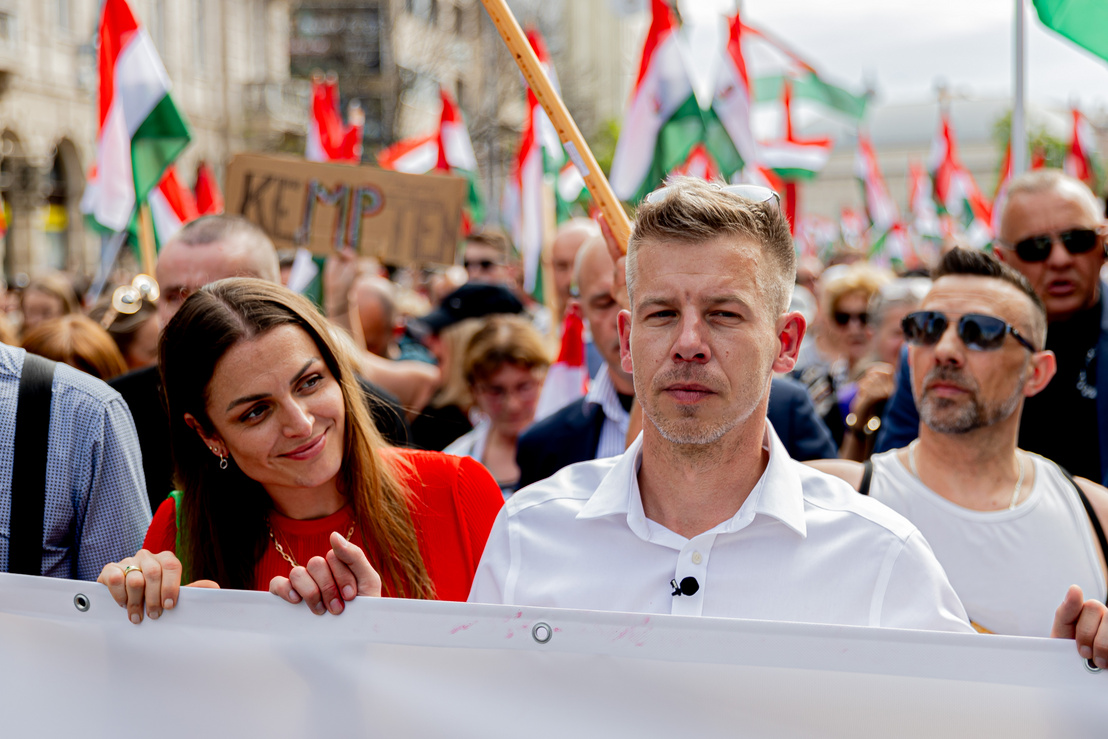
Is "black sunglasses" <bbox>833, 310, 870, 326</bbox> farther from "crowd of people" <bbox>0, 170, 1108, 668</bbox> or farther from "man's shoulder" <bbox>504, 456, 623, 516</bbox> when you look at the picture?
"man's shoulder" <bbox>504, 456, 623, 516</bbox>

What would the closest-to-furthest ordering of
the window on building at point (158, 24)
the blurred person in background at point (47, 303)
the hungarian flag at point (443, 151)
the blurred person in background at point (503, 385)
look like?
the blurred person in background at point (503, 385) < the blurred person in background at point (47, 303) < the hungarian flag at point (443, 151) < the window on building at point (158, 24)

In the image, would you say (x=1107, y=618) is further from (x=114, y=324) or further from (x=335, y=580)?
(x=114, y=324)

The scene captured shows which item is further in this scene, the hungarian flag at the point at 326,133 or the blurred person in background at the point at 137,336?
the hungarian flag at the point at 326,133

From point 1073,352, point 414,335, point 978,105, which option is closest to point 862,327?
point 1073,352

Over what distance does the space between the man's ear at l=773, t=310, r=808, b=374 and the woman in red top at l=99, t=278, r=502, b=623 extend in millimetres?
811

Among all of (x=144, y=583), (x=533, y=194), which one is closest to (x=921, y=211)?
(x=533, y=194)

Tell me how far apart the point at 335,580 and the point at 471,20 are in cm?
3236

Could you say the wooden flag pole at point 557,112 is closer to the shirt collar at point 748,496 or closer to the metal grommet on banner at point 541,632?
the shirt collar at point 748,496

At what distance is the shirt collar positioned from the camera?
179cm

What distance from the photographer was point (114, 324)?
14.8 feet

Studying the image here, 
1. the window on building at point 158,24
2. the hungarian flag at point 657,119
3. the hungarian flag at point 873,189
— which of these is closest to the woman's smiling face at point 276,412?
the hungarian flag at point 657,119

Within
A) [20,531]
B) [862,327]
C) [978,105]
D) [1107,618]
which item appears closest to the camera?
[1107,618]

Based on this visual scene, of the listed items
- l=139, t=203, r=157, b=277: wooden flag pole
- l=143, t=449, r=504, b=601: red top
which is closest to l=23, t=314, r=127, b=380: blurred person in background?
l=139, t=203, r=157, b=277: wooden flag pole

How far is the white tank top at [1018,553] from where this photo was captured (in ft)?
7.89
